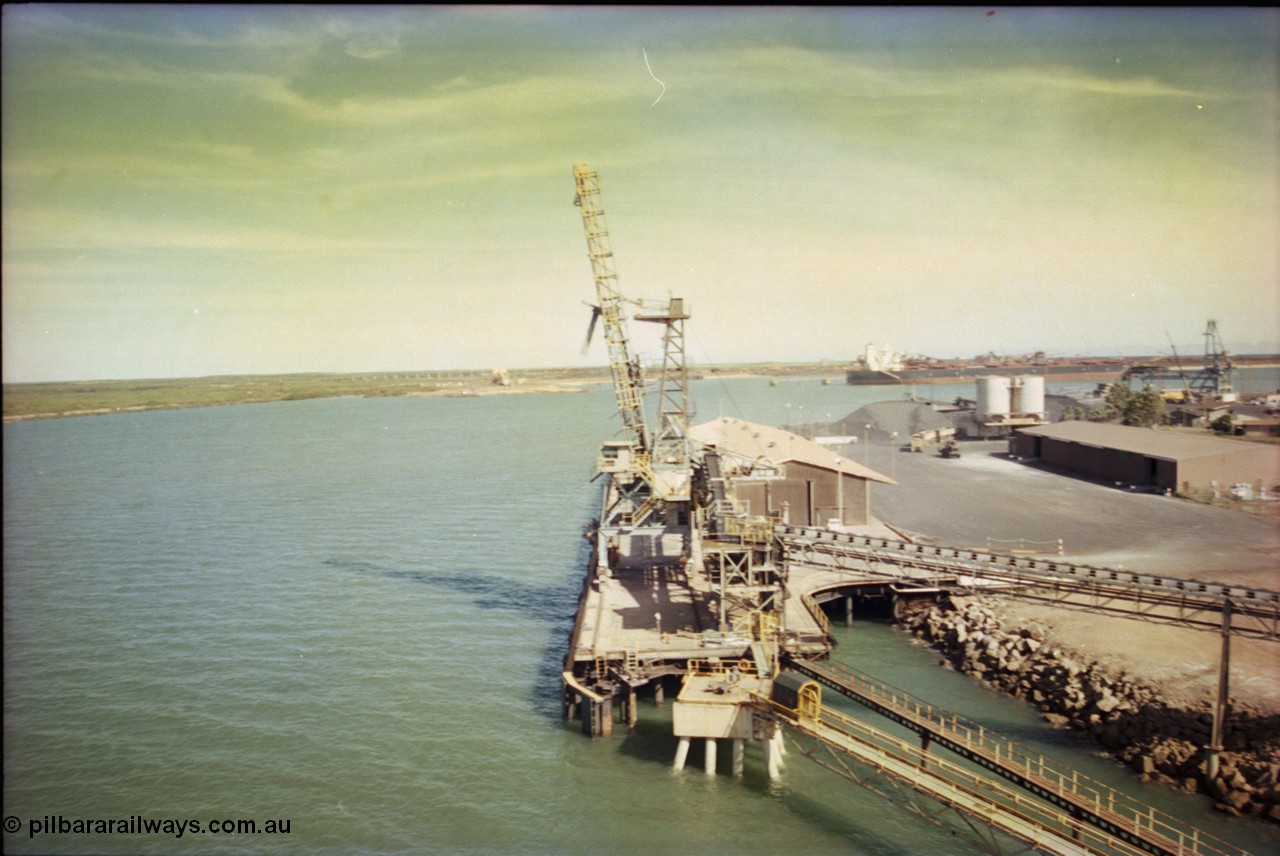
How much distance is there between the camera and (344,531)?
4756cm

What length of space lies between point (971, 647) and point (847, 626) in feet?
17.2

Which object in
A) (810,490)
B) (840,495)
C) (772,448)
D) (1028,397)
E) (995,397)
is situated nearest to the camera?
(840,495)

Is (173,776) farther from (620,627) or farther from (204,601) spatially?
(204,601)

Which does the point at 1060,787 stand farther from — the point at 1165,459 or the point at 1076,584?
the point at 1165,459

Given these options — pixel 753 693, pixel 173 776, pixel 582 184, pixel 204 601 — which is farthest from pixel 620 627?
pixel 204 601

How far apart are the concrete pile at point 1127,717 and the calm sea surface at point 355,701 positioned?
0.82 meters


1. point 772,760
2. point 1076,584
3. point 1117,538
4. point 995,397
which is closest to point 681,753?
point 772,760

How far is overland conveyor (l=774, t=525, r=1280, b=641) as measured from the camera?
66.6 ft

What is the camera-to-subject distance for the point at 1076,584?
23.0 metres

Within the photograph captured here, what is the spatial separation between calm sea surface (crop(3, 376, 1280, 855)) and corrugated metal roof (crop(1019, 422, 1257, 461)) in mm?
24673

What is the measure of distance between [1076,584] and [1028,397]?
5676cm

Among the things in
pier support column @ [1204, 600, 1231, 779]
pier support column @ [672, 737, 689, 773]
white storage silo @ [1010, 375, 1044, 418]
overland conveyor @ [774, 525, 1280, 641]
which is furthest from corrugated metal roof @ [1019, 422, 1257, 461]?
pier support column @ [672, 737, 689, 773]

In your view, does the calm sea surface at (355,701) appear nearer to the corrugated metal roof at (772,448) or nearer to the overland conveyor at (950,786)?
the overland conveyor at (950,786)

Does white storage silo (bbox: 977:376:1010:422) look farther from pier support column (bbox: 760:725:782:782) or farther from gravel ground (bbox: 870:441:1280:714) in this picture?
pier support column (bbox: 760:725:782:782)
